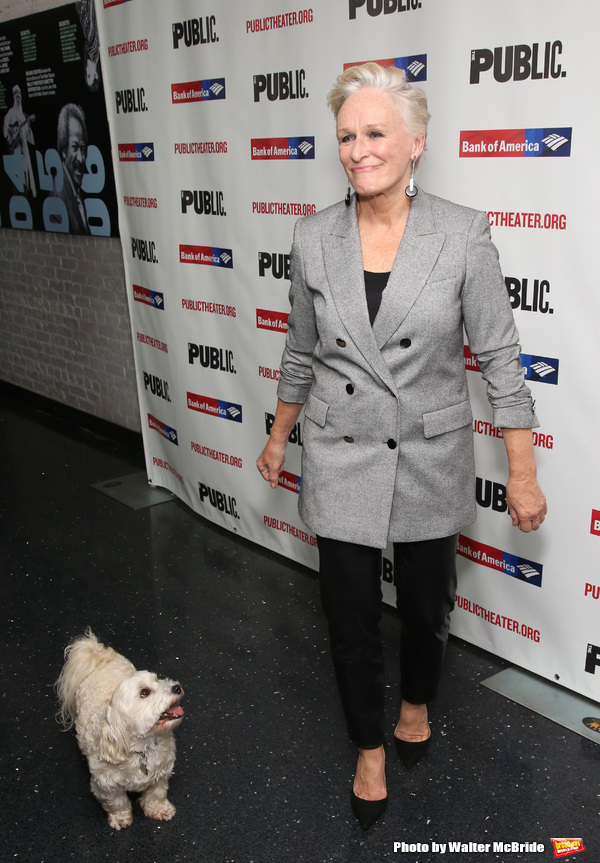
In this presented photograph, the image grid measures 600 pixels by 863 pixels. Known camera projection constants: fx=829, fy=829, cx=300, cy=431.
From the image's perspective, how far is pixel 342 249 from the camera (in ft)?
6.46

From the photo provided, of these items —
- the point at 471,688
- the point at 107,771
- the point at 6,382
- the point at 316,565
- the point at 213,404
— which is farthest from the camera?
the point at 6,382

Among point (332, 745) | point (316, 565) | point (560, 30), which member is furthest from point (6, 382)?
point (560, 30)

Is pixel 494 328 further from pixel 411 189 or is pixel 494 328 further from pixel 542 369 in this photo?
pixel 542 369

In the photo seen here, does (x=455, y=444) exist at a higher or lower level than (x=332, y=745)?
higher

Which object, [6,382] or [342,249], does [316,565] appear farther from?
[6,382]

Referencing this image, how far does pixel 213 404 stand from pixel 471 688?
1771mm

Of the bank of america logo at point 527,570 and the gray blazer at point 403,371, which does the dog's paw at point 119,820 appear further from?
→ the bank of america logo at point 527,570

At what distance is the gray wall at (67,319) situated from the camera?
16.7 feet

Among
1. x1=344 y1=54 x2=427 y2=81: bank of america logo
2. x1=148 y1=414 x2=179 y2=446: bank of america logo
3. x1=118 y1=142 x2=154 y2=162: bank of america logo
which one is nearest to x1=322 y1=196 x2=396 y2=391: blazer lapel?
x1=344 y1=54 x2=427 y2=81: bank of america logo

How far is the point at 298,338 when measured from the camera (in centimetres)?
214

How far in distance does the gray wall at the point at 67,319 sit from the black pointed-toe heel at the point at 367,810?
132 inches

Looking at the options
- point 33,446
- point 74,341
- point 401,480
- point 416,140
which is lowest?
point 33,446

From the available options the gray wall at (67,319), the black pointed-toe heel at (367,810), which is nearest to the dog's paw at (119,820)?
the black pointed-toe heel at (367,810)

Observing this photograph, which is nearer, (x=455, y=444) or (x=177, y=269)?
(x=455, y=444)
